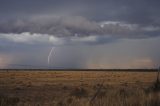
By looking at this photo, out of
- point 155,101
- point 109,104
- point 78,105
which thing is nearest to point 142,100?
point 155,101

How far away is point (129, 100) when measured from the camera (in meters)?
16.1

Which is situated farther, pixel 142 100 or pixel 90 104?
pixel 142 100

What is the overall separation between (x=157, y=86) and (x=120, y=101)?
8.58m

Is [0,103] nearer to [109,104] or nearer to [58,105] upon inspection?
[58,105]

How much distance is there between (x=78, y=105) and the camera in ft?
46.5

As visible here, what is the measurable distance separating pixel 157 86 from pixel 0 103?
13043 mm

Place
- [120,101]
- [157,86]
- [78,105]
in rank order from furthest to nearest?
[157,86] → [120,101] → [78,105]

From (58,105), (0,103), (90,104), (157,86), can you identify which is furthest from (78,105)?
(157,86)

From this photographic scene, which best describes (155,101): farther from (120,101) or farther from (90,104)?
(90,104)

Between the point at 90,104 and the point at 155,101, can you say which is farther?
the point at 155,101

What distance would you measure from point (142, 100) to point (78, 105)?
3.90 meters

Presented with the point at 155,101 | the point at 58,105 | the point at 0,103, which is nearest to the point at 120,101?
the point at 155,101

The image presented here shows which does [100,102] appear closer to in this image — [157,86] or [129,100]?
[129,100]

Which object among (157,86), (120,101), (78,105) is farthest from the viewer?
(157,86)
